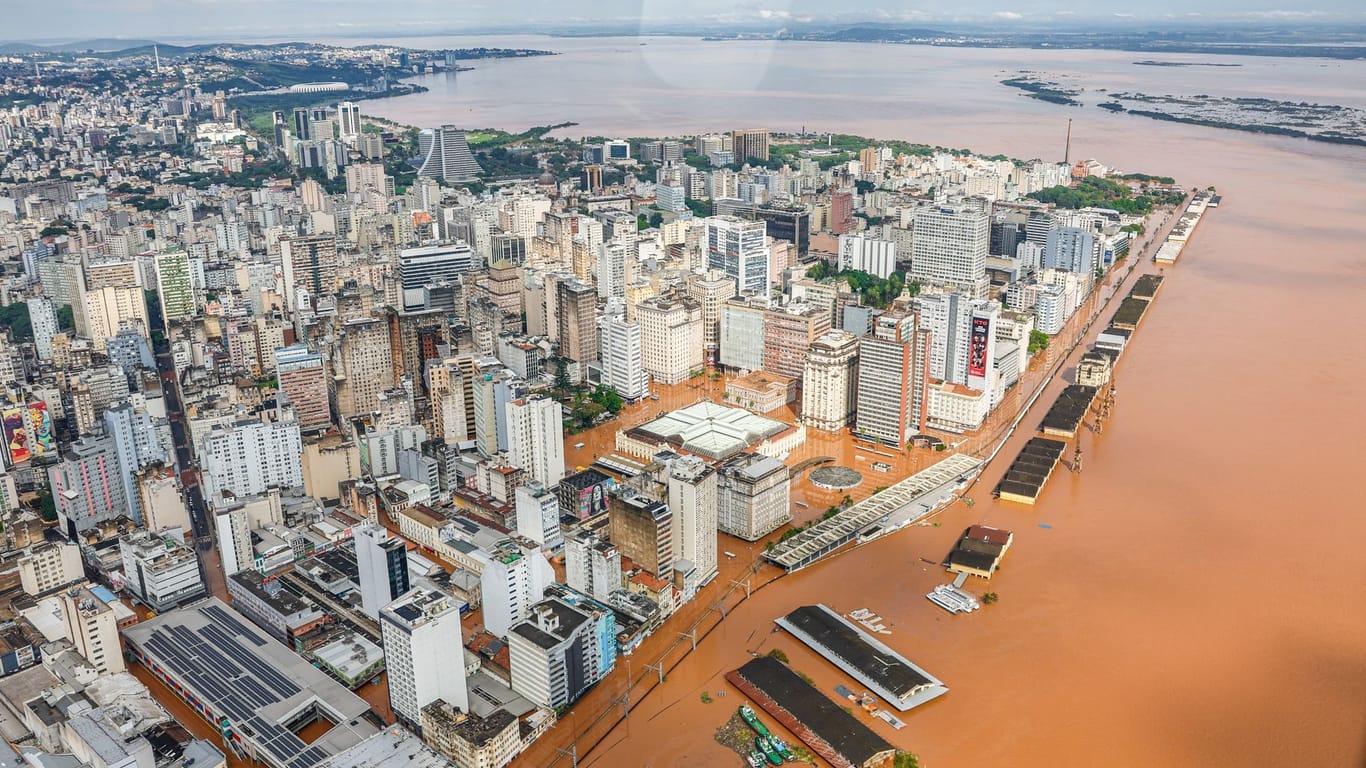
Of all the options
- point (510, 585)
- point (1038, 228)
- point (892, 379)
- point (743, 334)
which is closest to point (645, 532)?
point (510, 585)

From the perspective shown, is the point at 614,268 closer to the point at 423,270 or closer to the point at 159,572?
the point at 423,270

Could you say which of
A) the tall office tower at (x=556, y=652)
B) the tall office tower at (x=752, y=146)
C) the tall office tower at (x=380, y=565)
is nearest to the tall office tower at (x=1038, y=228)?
the tall office tower at (x=752, y=146)

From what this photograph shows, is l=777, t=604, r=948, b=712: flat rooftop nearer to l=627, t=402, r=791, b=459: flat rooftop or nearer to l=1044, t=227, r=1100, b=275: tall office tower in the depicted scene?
l=627, t=402, r=791, b=459: flat rooftop

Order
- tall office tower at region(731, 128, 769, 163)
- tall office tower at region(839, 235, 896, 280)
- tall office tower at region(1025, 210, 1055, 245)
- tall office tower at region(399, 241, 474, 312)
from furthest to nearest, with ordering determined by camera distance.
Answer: tall office tower at region(731, 128, 769, 163) → tall office tower at region(1025, 210, 1055, 245) → tall office tower at region(839, 235, 896, 280) → tall office tower at region(399, 241, 474, 312)

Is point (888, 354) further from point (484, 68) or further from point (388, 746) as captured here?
point (484, 68)

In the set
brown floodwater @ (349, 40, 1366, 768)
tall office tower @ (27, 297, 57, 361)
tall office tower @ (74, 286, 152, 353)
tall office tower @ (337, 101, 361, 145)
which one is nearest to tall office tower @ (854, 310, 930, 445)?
brown floodwater @ (349, 40, 1366, 768)

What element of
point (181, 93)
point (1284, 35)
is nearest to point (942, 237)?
point (181, 93)
